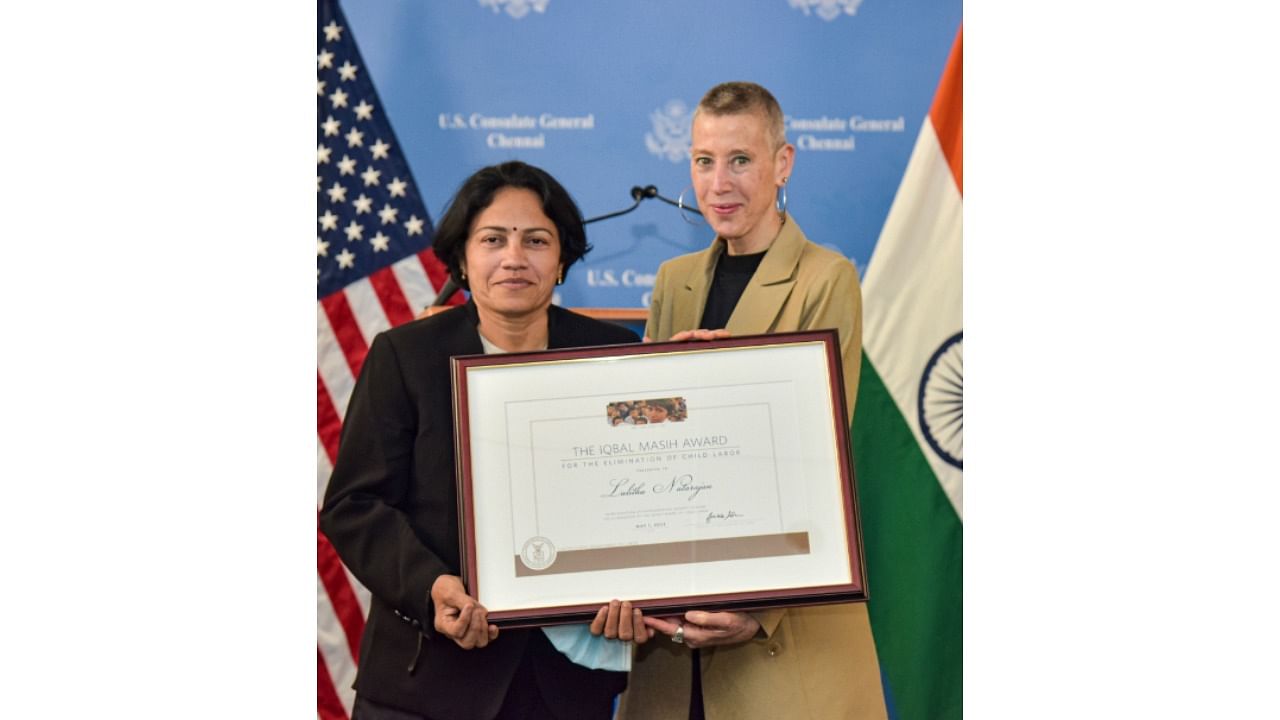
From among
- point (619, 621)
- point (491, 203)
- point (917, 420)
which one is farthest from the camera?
point (917, 420)

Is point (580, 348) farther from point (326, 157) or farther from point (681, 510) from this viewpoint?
point (326, 157)

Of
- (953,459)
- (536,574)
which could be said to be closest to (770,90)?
(953,459)

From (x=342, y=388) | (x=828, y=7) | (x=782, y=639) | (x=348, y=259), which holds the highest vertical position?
(x=828, y=7)

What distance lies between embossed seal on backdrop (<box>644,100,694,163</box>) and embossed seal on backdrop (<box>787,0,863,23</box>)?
412 millimetres

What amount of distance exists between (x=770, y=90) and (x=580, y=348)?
88 cm

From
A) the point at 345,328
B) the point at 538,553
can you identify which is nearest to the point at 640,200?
the point at 345,328

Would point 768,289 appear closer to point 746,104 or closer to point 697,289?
point 697,289

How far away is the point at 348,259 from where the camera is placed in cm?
267

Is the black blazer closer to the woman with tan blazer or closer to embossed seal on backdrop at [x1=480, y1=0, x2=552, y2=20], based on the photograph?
the woman with tan blazer

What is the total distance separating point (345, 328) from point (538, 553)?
82cm

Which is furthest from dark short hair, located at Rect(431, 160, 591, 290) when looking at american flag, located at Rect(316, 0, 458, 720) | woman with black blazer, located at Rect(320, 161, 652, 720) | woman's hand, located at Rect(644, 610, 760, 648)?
woman's hand, located at Rect(644, 610, 760, 648)

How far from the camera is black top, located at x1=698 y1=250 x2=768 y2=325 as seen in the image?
2.61 metres

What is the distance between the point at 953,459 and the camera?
2.73m

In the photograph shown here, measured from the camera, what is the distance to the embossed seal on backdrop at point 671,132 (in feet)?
8.78
